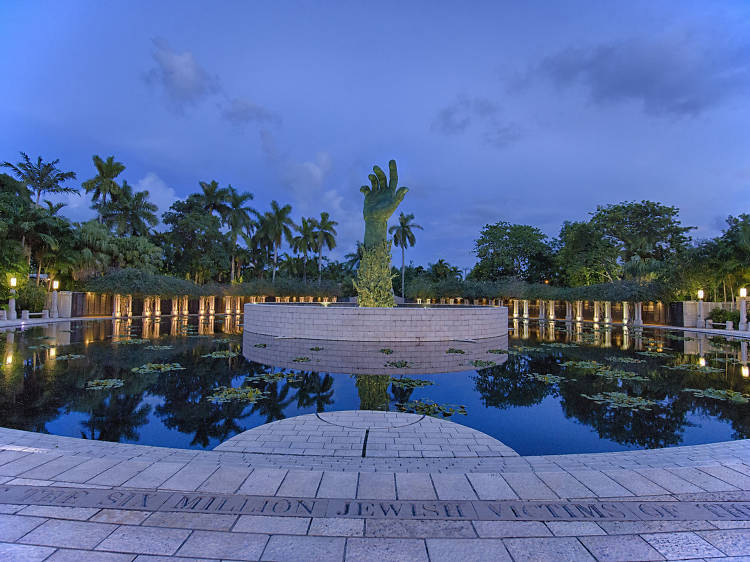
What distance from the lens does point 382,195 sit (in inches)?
792

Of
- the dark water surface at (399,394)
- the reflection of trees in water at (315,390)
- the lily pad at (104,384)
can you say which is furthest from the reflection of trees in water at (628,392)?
the lily pad at (104,384)

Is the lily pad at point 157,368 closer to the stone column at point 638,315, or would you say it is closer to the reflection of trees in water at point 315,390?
the reflection of trees in water at point 315,390

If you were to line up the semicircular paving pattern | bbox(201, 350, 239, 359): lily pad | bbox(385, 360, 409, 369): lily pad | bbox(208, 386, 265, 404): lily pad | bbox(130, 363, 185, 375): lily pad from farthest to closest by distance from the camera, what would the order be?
bbox(201, 350, 239, 359): lily pad, bbox(385, 360, 409, 369): lily pad, bbox(130, 363, 185, 375): lily pad, bbox(208, 386, 265, 404): lily pad, the semicircular paving pattern

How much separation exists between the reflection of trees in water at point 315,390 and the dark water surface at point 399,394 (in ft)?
0.08

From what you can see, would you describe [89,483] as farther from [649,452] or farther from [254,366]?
[254,366]

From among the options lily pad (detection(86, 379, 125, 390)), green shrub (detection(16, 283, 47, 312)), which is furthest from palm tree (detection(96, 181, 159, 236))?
lily pad (detection(86, 379, 125, 390))

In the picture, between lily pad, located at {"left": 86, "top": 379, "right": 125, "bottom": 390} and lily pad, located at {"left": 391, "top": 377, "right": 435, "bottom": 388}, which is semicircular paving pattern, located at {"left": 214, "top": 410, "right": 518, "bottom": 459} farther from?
lily pad, located at {"left": 86, "top": 379, "right": 125, "bottom": 390}

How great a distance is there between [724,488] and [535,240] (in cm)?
4913

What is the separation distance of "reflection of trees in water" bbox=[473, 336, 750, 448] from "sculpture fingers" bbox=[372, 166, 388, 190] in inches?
418

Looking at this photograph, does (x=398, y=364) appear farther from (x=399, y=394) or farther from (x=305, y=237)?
(x=305, y=237)

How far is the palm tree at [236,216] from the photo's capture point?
49562 millimetres

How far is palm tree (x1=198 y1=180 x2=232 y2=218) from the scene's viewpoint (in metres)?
51.4

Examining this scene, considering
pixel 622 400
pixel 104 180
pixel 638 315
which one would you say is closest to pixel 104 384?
pixel 622 400

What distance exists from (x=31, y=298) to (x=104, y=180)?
59.0ft
